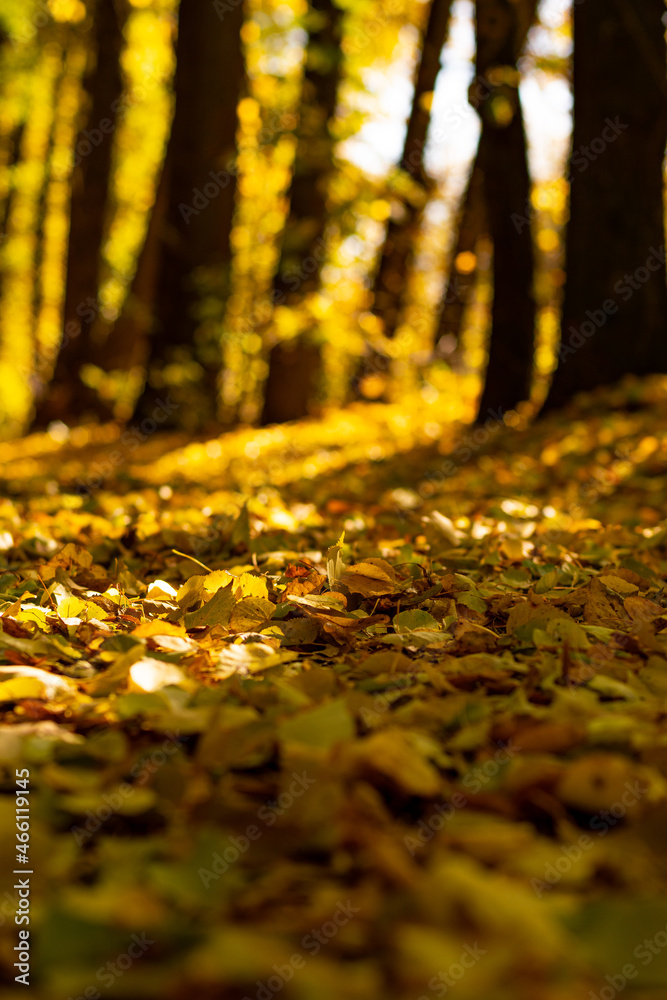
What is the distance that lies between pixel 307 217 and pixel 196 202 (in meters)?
1.63

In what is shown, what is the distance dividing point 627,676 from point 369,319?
6601 millimetres

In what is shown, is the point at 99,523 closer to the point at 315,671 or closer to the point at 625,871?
the point at 315,671

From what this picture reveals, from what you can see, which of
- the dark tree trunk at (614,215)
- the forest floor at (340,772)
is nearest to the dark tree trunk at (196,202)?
the dark tree trunk at (614,215)

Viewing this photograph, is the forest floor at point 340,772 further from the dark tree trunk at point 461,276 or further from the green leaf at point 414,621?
the dark tree trunk at point 461,276

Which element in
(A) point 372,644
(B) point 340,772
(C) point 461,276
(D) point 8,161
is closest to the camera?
(B) point 340,772

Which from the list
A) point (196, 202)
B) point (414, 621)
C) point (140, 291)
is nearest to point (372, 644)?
point (414, 621)

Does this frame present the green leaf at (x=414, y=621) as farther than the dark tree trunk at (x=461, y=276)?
No

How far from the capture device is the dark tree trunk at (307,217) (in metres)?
6.74

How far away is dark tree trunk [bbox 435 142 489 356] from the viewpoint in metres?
12.5

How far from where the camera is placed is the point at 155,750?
1.19m

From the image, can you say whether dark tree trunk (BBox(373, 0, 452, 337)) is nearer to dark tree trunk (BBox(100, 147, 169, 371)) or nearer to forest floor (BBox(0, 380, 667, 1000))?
dark tree trunk (BBox(100, 147, 169, 371))

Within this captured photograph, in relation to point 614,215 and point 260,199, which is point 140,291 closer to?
point 260,199

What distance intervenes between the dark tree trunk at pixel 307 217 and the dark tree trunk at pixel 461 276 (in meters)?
3.93

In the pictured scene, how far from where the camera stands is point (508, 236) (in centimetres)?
687
